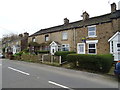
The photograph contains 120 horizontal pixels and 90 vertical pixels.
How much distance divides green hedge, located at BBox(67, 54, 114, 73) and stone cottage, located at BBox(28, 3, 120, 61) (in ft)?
18.5

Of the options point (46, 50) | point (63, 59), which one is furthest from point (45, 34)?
point (63, 59)

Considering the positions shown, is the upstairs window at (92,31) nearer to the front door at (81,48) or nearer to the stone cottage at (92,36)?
the stone cottage at (92,36)

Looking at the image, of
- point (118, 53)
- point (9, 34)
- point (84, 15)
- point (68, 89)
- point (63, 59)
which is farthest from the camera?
point (9, 34)

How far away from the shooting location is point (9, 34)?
6531 cm

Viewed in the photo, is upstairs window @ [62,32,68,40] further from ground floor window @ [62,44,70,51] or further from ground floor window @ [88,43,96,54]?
ground floor window @ [88,43,96,54]

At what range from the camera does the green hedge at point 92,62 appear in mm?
9500

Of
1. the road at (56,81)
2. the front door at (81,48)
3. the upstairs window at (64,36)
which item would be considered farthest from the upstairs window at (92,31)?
the road at (56,81)

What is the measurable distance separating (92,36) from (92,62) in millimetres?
8525

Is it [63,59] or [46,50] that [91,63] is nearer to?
[63,59]

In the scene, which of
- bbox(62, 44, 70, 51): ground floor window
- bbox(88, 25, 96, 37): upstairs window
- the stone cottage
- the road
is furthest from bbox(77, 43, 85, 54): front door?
the road

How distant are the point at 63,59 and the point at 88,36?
19.1ft

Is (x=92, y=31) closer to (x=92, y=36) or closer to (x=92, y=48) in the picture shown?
(x=92, y=36)

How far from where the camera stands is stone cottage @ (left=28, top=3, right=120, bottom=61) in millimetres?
15331

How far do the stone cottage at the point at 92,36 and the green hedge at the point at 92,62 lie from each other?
564cm
